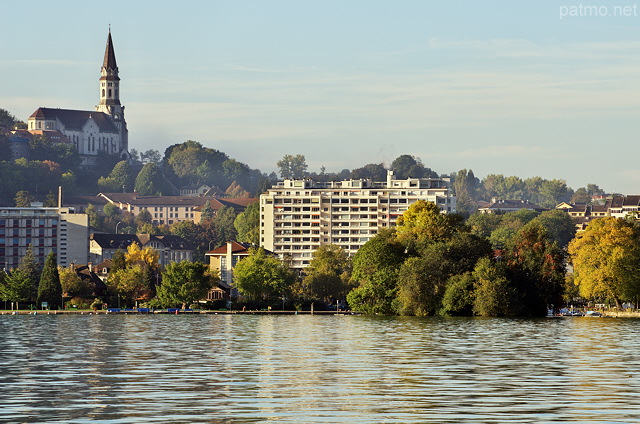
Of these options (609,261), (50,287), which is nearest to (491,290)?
(609,261)

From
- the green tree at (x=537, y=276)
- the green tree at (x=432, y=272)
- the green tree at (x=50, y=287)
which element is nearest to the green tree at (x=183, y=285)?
the green tree at (x=50, y=287)

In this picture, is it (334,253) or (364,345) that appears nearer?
(364,345)

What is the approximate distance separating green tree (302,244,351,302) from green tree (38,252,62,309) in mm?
32108

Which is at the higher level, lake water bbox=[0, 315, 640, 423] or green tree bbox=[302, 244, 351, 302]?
green tree bbox=[302, 244, 351, 302]

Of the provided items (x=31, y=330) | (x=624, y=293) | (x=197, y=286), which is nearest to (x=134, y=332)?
(x=31, y=330)

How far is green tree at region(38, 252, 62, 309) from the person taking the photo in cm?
15838

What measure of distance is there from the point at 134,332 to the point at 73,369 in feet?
133

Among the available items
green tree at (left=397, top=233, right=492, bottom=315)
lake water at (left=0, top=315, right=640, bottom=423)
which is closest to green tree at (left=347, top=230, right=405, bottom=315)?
green tree at (left=397, top=233, right=492, bottom=315)

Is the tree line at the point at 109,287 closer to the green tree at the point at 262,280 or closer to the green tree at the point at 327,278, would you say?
the green tree at the point at 262,280

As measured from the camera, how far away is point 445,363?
54719mm

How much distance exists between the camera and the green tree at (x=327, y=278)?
164 m

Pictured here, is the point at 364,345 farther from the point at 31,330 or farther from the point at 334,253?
the point at 334,253

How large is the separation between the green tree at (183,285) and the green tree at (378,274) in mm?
34784

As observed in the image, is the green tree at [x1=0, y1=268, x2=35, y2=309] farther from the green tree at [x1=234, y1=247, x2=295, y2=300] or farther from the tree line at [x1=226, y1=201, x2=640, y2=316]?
the tree line at [x1=226, y1=201, x2=640, y2=316]
